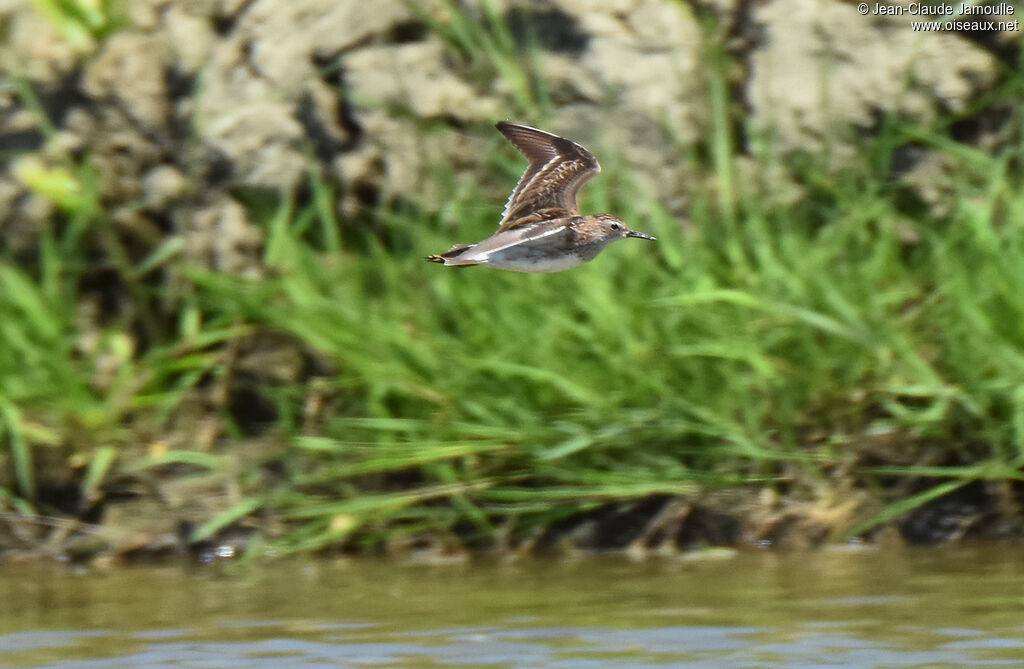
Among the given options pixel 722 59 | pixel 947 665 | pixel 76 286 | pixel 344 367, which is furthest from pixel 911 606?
pixel 76 286

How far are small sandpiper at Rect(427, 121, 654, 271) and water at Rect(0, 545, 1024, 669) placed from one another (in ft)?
3.07

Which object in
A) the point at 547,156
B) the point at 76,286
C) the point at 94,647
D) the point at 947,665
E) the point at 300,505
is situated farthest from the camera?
the point at 76,286

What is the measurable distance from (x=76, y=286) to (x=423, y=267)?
1304 millimetres

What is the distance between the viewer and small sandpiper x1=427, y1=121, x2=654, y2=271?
11.9 feet

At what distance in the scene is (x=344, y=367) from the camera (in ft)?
17.0

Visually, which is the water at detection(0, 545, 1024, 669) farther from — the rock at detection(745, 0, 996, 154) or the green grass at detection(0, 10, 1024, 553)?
the rock at detection(745, 0, 996, 154)

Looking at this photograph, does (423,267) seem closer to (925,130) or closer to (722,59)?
(722,59)

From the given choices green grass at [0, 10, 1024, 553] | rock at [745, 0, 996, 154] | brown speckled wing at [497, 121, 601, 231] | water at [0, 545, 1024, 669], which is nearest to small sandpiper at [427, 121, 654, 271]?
brown speckled wing at [497, 121, 601, 231]

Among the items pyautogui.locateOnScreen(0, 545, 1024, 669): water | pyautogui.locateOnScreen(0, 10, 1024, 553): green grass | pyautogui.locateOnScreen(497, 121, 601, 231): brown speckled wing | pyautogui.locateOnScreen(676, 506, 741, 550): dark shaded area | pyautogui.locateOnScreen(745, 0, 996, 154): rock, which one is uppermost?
pyautogui.locateOnScreen(745, 0, 996, 154): rock

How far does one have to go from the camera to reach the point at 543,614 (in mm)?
4211

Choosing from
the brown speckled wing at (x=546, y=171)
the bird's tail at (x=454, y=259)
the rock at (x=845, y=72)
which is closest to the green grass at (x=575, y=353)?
the rock at (x=845, y=72)

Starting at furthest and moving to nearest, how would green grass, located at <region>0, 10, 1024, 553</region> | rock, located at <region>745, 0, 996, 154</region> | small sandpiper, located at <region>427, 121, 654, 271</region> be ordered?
1. rock, located at <region>745, 0, 996, 154</region>
2. green grass, located at <region>0, 10, 1024, 553</region>
3. small sandpiper, located at <region>427, 121, 654, 271</region>

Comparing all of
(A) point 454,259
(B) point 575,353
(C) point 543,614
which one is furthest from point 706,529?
(A) point 454,259

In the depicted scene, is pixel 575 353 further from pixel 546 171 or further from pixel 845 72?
pixel 845 72
